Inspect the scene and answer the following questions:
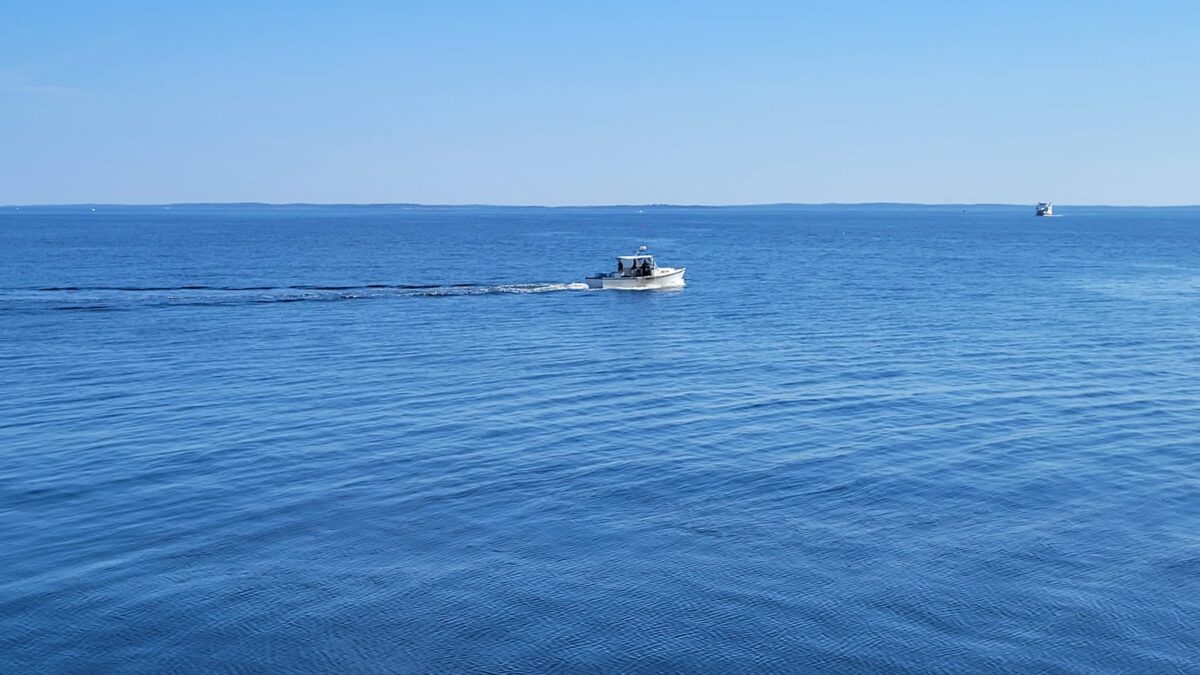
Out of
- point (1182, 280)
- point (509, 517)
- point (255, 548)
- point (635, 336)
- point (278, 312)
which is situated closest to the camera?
point (255, 548)

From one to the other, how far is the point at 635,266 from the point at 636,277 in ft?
6.43

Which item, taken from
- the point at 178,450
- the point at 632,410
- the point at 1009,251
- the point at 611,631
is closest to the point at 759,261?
the point at 1009,251

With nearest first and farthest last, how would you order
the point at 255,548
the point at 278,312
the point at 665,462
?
the point at 255,548 < the point at 665,462 < the point at 278,312

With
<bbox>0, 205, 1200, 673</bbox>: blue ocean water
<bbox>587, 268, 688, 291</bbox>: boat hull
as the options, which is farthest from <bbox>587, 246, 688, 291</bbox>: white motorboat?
<bbox>0, 205, 1200, 673</bbox>: blue ocean water

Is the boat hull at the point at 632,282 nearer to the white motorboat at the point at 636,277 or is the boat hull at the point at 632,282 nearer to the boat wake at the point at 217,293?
the white motorboat at the point at 636,277

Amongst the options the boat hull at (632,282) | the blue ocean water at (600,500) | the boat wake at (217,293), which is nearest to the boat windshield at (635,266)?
the boat hull at (632,282)

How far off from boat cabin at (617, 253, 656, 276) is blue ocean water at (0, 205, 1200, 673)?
36.9 meters

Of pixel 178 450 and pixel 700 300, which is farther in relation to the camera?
pixel 700 300

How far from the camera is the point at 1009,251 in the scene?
196250 millimetres

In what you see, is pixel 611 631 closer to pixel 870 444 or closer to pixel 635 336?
pixel 870 444

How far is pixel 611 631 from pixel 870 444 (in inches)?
828

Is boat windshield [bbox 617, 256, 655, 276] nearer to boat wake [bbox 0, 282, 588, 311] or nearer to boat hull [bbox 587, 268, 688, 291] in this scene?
boat hull [bbox 587, 268, 688, 291]

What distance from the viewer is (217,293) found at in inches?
4222

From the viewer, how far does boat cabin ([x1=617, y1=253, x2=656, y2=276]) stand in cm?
11625
